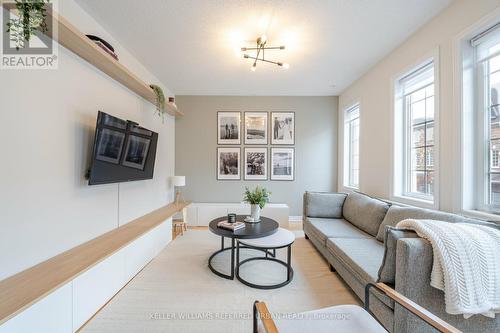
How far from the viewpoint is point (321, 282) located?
2.26 meters

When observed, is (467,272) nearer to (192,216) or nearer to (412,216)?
(412,216)

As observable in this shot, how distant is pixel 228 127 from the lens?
4.54 m

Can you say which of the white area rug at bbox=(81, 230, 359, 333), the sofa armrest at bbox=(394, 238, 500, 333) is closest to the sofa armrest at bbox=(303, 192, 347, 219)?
the white area rug at bbox=(81, 230, 359, 333)

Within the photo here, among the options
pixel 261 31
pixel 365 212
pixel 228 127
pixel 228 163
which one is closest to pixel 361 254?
pixel 365 212

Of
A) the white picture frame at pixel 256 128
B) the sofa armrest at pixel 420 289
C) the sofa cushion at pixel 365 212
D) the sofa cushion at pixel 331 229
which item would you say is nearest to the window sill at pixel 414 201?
the sofa cushion at pixel 365 212

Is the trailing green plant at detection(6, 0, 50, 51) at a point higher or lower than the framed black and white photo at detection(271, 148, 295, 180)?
higher

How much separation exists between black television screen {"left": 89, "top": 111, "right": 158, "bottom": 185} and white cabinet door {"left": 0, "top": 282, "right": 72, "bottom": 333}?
869 mm

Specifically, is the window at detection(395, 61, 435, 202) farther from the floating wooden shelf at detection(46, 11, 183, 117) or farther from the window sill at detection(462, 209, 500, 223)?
the floating wooden shelf at detection(46, 11, 183, 117)

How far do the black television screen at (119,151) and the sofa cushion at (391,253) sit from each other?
245 centimetres

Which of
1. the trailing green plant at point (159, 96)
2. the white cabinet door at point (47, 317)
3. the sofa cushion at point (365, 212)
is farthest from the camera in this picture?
the trailing green plant at point (159, 96)

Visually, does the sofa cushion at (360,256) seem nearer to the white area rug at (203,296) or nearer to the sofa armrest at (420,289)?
the sofa armrest at (420,289)

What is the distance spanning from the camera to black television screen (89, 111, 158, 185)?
1869mm

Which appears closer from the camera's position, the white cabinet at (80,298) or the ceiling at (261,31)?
the white cabinet at (80,298)

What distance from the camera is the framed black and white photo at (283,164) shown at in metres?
4.54
